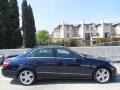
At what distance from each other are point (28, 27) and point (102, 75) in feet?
118

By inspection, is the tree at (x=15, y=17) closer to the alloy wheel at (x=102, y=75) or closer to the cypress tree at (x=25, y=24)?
the cypress tree at (x=25, y=24)

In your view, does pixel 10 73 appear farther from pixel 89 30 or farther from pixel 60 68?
pixel 89 30

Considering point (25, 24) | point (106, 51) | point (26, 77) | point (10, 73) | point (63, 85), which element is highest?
point (25, 24)

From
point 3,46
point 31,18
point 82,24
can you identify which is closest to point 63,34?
point 82,24

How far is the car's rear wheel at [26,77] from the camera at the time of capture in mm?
11086

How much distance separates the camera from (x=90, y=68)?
36.0ft

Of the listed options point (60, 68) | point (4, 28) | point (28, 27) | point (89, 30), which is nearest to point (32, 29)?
point (28, 27)

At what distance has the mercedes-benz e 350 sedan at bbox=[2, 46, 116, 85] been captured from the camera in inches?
433

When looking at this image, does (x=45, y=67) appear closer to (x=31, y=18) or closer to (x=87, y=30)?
(x=31, y=18)

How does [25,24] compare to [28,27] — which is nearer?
[25,24]

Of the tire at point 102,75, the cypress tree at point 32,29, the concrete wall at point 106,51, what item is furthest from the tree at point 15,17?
the tire at point 102,75

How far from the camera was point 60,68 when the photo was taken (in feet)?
36.2

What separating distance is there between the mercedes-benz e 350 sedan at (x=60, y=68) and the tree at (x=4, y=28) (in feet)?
56.0

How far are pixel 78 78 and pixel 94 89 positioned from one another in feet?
4.56
